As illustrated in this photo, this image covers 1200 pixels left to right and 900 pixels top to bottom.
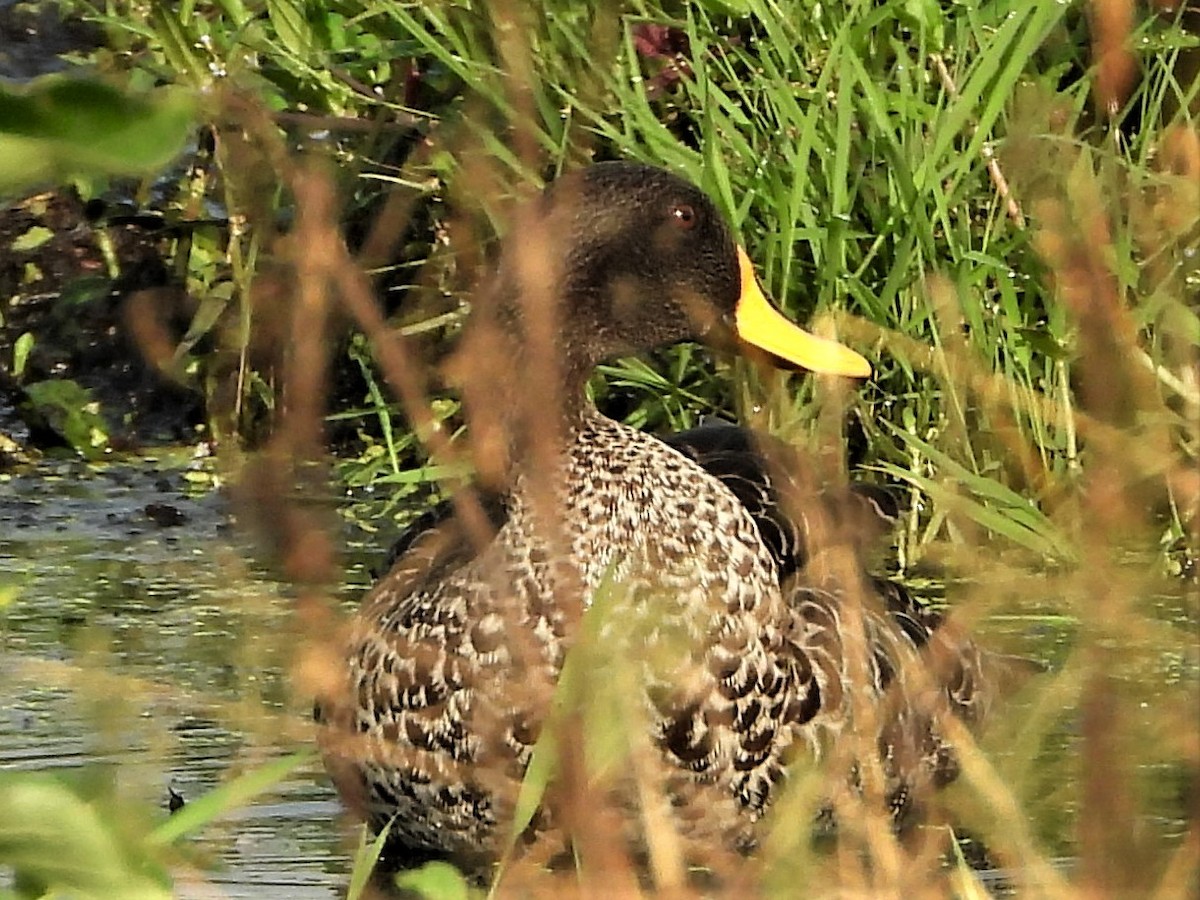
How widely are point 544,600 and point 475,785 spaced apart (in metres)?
0.30

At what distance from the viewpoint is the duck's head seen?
13.5 feet

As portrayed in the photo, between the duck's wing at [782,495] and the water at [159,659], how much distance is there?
783 millimetres

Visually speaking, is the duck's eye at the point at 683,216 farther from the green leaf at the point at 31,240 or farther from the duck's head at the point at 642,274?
the green leaf at the point at 31,240

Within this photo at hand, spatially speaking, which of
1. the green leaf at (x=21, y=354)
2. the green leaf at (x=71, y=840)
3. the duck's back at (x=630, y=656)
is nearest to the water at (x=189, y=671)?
the duck's back at (x=630, y=656)

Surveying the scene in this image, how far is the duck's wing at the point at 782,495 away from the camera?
13.1 feet

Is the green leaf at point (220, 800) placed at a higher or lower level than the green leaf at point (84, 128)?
lower

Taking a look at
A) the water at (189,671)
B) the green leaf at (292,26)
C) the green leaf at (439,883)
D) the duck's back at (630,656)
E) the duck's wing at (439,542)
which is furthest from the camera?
the green leaf at (292,26)

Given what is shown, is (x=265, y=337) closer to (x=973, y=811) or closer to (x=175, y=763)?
(x=175, y=763)

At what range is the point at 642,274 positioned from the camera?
420 cm

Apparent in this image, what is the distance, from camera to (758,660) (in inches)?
146

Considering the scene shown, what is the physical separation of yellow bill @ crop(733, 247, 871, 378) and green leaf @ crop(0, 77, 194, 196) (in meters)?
3.12

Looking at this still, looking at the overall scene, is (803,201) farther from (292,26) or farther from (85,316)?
(85,316)

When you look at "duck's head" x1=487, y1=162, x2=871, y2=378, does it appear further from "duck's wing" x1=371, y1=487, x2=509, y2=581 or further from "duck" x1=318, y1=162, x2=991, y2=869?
"duck's wing" x1=371, y1=487, x2=509, y2=581

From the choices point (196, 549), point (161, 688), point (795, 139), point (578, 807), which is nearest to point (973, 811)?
point (578, 807)
